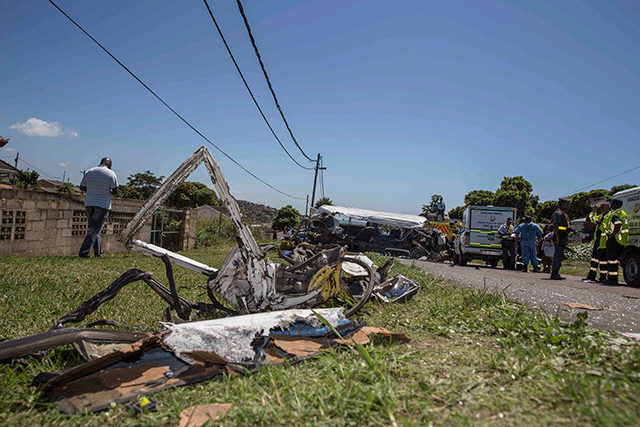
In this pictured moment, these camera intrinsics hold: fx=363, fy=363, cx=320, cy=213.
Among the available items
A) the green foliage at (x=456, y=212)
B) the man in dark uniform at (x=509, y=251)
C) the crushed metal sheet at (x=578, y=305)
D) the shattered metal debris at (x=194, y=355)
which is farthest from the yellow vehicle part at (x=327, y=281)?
the green foliage at (x=456, y=212)

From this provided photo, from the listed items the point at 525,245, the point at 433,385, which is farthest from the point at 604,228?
Result: the point at 433,385

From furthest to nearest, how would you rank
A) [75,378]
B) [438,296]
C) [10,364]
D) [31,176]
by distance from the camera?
1. [31,176]
2. [438,296]
3. [10,364]
4. [75,378]

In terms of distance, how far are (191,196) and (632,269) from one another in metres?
46.3

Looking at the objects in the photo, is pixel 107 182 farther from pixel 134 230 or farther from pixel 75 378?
pixel 75 378

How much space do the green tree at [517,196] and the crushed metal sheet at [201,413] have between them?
1743 inches

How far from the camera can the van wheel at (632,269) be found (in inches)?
277

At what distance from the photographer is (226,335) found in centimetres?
234

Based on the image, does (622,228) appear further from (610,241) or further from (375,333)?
(375,333)

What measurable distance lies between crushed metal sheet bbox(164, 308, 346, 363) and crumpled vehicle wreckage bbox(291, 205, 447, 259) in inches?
520

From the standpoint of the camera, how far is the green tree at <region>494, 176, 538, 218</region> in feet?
133

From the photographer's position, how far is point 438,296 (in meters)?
4.37

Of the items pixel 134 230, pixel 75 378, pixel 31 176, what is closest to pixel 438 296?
pixel 134 230

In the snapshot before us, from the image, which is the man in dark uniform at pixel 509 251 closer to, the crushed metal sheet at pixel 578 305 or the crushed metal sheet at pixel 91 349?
the crushed metal sheet at pixel 578 305

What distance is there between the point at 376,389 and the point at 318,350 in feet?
2.17
